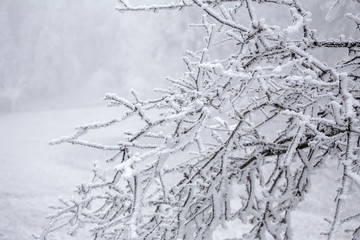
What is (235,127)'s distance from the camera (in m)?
2.04

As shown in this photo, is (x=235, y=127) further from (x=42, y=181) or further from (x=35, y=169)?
(x=35, y=169)

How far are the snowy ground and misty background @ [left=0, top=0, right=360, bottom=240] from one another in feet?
0.12

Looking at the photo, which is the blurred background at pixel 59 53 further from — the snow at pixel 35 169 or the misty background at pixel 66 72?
the snow at pixel 35 169

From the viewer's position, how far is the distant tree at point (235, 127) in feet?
4.42

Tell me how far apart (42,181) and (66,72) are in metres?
25.6

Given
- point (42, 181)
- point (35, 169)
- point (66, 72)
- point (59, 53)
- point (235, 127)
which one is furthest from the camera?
point (66, 72)

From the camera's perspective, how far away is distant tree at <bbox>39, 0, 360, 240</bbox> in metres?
1.35

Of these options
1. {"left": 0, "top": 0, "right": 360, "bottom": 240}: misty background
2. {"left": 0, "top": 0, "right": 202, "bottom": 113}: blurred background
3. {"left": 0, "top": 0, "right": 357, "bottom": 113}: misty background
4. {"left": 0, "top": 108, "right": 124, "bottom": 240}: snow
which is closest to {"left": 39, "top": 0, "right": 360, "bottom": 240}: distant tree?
{"left": 0, "top": 0, "right": 360, "bottom": 240}: misty background

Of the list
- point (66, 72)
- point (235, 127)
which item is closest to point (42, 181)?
point (235, 127)

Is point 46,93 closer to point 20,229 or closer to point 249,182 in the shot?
point 20,229

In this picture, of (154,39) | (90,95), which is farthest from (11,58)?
(154,39)

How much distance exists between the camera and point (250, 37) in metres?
1.45

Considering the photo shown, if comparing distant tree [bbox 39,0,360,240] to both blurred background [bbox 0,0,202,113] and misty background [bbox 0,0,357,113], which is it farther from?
blurred background [bbox 0,0,202,113]

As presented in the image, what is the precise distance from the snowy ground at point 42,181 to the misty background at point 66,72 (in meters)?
0.04
